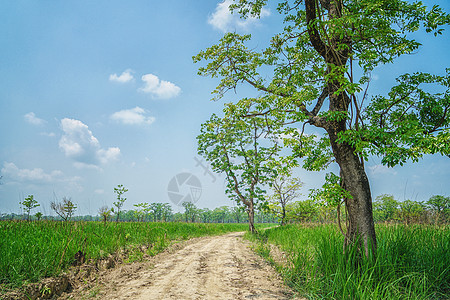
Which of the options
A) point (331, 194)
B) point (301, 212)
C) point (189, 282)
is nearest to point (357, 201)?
point (331, 194)

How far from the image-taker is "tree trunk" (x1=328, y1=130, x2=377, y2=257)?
4559 mm

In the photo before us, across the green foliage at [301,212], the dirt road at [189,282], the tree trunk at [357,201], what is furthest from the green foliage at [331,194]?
the green foliage at [301,212]

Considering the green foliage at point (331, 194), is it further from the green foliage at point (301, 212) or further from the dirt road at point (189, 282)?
the green foliage at point (301, 212)

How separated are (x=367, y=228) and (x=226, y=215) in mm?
133795

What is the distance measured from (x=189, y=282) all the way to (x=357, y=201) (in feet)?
12.3

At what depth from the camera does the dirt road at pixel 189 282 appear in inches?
154

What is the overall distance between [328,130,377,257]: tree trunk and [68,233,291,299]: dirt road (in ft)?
5.98

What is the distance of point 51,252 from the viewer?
4.73 metres

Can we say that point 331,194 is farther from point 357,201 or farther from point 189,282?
point 189,282

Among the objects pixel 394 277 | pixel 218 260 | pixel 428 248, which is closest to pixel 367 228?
pixel 394 277

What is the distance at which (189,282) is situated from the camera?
447cm

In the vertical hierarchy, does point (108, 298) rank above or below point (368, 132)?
below

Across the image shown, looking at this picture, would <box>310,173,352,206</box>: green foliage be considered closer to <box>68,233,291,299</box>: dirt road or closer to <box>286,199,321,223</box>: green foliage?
<box>68,233,291,299</box>: dirt road

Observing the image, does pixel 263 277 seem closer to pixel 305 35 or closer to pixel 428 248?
pixel 428 248
